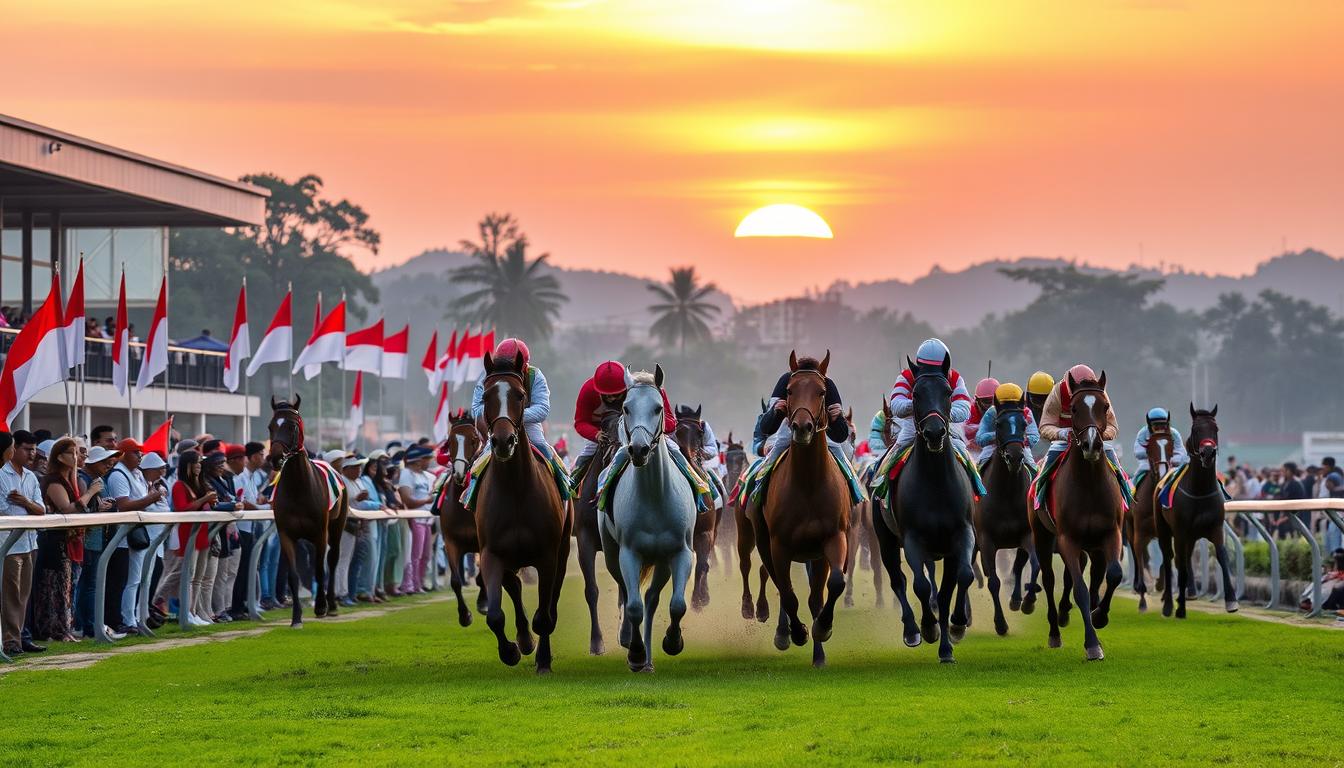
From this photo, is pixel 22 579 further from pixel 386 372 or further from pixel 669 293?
pixel 669 293

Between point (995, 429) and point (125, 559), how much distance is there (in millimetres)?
8076

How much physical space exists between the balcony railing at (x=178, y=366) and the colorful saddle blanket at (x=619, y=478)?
91.8 feet

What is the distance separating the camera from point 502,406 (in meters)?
13.4

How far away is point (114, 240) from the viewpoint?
5375 centimetres

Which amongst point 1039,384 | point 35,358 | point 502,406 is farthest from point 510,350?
point 35,358

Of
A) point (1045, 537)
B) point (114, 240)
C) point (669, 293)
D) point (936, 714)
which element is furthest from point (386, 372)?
point (669, 293)

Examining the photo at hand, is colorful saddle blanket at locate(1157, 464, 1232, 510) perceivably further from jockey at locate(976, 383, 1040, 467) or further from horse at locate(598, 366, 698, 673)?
horse at locate(598, 366, 698, 673)

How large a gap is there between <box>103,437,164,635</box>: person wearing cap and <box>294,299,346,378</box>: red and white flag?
13.4m

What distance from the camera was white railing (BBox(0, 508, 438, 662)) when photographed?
15.5m

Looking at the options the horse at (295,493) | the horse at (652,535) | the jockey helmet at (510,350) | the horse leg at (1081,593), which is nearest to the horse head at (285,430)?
the horse at (295,493)

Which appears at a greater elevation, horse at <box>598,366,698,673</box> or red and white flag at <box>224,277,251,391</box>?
red and white flag at <box>224,277,251,391</box>

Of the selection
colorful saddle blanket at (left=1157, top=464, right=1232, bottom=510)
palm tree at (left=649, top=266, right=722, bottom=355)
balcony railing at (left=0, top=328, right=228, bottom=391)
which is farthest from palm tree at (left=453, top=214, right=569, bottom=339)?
colorful saddle blanket at (left=1157, top=464, right=1232, bottom=510)

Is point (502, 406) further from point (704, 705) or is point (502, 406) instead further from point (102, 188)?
point (102, 188)

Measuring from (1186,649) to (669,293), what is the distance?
5094 inches
